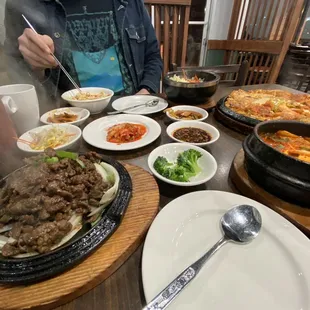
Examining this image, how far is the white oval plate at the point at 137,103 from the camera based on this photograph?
6.36ft

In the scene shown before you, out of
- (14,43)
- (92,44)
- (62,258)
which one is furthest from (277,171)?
(14,43)

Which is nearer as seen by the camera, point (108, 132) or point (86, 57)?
point (108, 132)

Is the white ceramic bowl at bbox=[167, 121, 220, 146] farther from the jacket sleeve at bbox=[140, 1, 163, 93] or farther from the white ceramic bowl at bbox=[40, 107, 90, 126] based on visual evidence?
the jacket sleeve at bbox=[140, 1, 163, 93]

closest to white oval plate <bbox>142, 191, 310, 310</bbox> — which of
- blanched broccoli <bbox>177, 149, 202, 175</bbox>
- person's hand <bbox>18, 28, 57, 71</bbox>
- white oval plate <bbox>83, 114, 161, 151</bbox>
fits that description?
blanched broccoli <bbox>177, 149, 202, 175</bbox>

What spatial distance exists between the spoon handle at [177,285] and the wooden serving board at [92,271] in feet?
0.71

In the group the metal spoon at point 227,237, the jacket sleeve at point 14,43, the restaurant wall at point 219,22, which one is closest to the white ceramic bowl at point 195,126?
the metal spoon at point 227,237

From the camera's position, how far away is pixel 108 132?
5.24 feet

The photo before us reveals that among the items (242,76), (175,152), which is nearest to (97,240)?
(175,152)

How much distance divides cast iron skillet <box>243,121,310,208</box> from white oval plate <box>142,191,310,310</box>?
0.15 meters

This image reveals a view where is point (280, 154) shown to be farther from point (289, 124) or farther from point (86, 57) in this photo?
point (86, 57)

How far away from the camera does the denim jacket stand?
92.0 inches

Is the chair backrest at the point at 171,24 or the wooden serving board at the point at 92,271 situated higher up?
the chair backrest at the point at 171,24

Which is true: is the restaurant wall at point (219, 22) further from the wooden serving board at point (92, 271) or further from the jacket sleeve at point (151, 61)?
the wooden serving board at point (92, 271)

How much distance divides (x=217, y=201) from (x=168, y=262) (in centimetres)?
37
